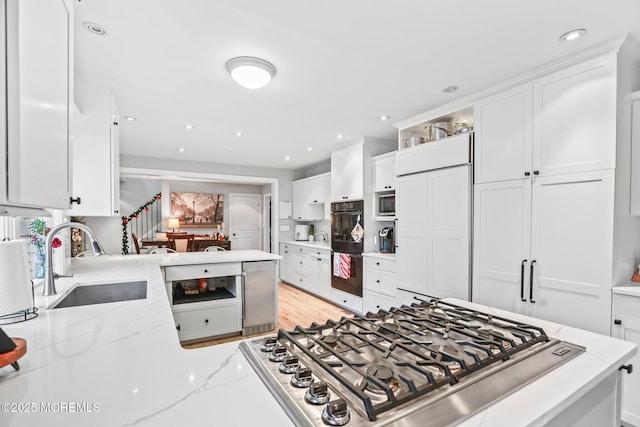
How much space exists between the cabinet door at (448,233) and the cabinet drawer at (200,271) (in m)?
2.04

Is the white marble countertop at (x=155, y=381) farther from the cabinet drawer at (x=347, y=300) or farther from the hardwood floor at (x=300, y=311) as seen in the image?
the cabinet drawer at (x=347, y=300)

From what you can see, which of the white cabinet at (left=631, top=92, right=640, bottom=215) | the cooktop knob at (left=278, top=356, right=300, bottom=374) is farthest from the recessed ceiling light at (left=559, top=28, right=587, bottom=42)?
the cooktop knob at (left=278, top=356, right=300, bottom=374)

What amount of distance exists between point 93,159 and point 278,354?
2.12 m

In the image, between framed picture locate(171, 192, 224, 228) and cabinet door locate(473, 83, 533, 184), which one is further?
framed picture locate(171, 192, 224, 228)

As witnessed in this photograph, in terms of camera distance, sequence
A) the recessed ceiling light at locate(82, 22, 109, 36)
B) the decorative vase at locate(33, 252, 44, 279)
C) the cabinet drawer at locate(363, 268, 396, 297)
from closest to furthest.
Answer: the recessed ceiling light at locate(82, 22, 109, 36) < the decorative vase at locate(33, 252, 44, 279) < the cabinet drawer at locate(363, 268, 396, 297)

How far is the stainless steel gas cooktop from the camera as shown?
26.4 inches

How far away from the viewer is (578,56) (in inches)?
78.1

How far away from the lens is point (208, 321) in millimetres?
3205

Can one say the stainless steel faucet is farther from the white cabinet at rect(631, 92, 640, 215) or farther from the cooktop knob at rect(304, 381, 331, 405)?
the white cabinet at rect(631, 92, 640, 215)

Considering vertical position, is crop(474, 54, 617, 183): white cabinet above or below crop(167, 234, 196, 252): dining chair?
above

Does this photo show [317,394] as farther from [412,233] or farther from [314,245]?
[314,245]

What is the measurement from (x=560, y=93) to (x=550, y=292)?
1.39 m

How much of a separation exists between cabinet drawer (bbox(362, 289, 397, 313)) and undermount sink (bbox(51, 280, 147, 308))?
2467mm

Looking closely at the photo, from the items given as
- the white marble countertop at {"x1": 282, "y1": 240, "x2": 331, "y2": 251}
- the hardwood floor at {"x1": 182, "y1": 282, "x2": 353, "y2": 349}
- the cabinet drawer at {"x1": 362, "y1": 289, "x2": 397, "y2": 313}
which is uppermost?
the white marble countertop at {"x1": 282, "y1": 240, "x2": 331, "y2": 251}
